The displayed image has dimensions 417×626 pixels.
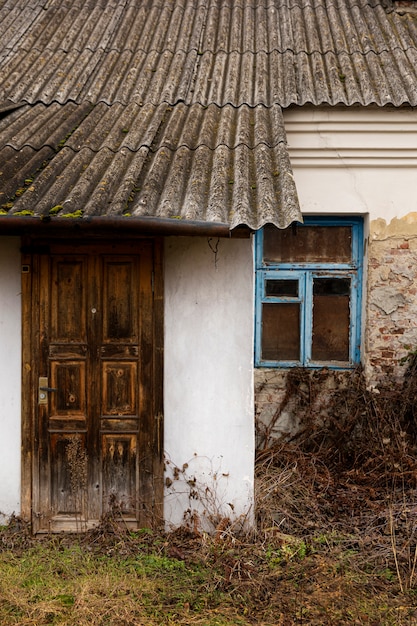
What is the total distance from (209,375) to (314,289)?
2313mm

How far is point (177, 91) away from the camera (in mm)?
6520

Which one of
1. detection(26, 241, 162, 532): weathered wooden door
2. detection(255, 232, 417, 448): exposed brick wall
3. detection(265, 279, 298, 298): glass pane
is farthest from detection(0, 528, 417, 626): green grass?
detection(265, 279, 298, 298): glass pane

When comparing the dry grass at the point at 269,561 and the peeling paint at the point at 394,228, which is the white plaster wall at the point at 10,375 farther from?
the peeling paint at the point at 394,228

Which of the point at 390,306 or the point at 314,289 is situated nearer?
the point at 390,306

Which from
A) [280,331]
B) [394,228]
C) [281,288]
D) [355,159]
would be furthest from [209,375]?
[355,159]

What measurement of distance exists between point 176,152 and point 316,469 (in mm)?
3311

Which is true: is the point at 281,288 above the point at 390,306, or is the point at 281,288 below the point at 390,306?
above

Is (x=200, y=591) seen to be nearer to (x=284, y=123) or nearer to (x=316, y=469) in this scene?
(x=316, y=469)

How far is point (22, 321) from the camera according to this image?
4996 mm

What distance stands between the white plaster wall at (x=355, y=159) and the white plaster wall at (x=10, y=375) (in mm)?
3218

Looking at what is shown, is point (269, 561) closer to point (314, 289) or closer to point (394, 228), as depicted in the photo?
point (314, 289)

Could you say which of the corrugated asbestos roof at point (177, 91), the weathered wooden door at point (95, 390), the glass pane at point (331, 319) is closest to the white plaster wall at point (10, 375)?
the weathered wooden door at point (95, 390)

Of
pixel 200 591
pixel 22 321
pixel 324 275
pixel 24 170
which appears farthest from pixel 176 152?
pixel 200 591

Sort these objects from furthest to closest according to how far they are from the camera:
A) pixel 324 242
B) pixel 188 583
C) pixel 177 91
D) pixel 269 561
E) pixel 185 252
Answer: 1. pixel 324 242
2. pixel 177 91
3. pixel 185 252
4. pixel 269 561
5. pixel 188 583
